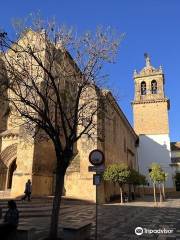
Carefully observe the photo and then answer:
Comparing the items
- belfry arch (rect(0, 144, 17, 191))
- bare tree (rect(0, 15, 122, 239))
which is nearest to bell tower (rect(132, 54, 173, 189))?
belfry arch (rect(0, 144, 17, 191))

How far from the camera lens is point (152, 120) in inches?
2076

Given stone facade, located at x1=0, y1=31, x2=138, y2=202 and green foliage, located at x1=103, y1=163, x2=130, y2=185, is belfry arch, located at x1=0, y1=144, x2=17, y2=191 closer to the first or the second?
stone facade, located at x1=0, y1=31, x2=138, y2=202

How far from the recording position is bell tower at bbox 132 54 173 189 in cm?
5103

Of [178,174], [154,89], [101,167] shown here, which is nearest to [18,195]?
[101,167]

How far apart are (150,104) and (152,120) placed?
3044 mm

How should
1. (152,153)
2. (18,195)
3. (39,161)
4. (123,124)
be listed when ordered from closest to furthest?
(18,195), (39,161), (123,124), (152,153)

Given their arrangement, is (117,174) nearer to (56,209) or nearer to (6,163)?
A: (6,163)

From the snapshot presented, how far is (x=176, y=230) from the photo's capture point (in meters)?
9.18

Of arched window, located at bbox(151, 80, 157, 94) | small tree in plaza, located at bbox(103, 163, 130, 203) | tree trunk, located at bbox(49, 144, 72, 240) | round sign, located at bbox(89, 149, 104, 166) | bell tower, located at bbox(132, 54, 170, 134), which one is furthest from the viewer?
arched window, located at bbox(151, 80, 157, 94)

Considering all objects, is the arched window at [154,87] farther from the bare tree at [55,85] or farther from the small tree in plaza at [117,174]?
the bare tree at [55,85]

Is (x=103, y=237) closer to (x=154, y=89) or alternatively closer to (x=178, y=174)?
(x=178, y=174)

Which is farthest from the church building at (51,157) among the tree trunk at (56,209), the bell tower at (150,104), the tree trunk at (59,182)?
the bell tower at (150,104)

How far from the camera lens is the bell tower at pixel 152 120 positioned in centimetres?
5103

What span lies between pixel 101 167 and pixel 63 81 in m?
5.61
